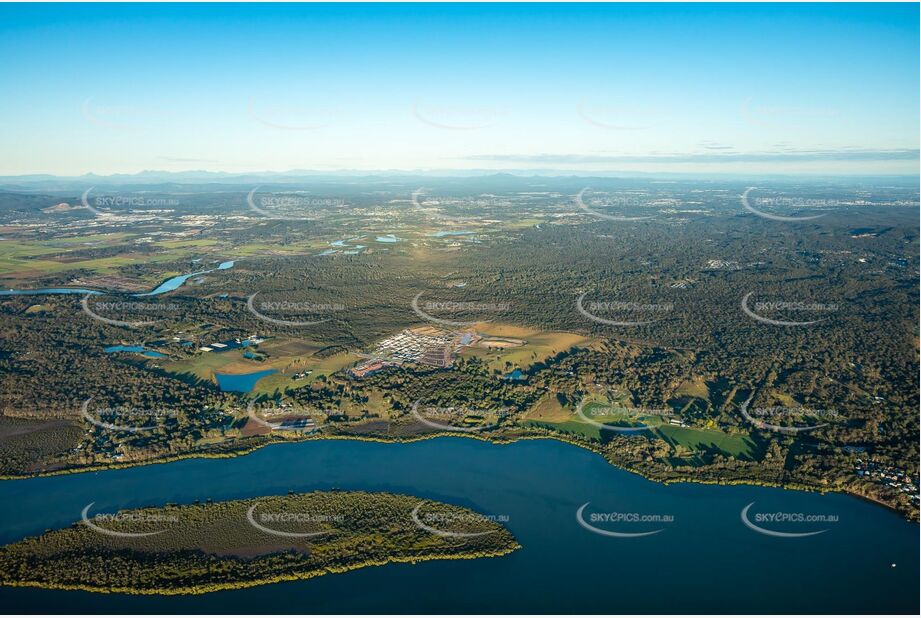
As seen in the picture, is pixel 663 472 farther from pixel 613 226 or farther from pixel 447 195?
pixel 447 195

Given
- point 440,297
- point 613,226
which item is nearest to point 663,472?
point 440,297

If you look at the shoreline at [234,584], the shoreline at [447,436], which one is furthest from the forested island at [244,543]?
the shoreline at [447,436]

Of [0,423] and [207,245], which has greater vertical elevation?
[207,245]

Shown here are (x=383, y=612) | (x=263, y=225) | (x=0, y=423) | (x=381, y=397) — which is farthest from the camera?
(x=263, y=225)

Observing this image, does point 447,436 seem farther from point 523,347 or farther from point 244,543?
point 523,347

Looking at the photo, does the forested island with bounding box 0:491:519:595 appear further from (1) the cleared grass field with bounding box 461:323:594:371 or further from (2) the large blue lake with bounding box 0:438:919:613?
(1) the cleared grass field with bounding box 461:323:594:371

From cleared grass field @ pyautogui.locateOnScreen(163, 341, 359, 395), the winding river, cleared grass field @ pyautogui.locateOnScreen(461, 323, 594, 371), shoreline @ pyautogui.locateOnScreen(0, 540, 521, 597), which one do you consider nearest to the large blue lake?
shoreline @ pyautogui.locateOnScreen(0, 540, 521, 597)

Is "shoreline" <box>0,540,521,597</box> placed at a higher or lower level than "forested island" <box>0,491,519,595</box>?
lower

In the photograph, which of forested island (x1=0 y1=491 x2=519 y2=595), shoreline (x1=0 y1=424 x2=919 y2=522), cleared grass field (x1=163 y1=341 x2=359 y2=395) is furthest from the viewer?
cleared grass field (x1=163 y1=341 x2=359 y2=395)
